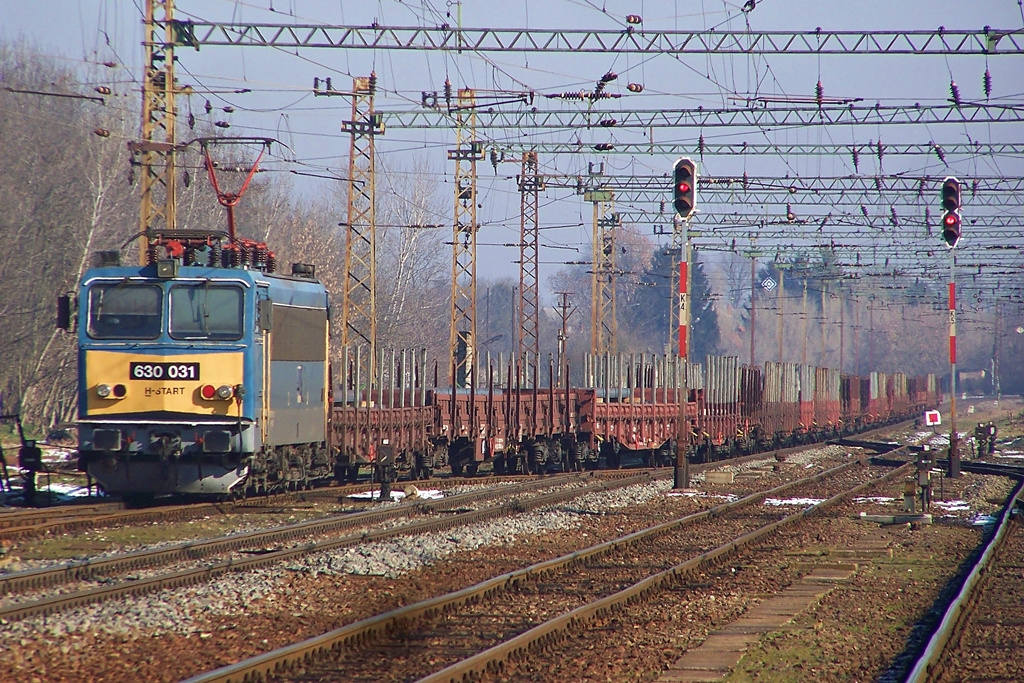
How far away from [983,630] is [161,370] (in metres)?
10.6

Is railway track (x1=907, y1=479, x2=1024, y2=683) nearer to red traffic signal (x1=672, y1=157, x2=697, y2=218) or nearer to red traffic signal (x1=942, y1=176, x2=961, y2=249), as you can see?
red traffic signal (x1=672, y1=157, x2=697, y2=218)

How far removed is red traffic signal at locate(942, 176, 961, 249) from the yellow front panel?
13508 mm

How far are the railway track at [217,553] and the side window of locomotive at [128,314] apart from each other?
3502 mm

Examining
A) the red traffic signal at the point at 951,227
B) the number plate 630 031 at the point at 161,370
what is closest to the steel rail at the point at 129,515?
the number plate 630 031 at the point at 161,370

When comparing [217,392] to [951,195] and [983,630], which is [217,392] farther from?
[951,195]

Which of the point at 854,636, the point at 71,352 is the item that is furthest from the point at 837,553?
the point at 71,352

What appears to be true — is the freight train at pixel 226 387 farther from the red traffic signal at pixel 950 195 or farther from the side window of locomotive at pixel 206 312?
the red traffic signal at pixel 950 195

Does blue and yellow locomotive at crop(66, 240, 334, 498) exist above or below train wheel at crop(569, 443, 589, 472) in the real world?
above

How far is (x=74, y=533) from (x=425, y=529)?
13.9ft

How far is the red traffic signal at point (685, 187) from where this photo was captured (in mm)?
18250

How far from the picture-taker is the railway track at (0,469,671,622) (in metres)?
9.63

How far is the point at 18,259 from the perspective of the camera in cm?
3453

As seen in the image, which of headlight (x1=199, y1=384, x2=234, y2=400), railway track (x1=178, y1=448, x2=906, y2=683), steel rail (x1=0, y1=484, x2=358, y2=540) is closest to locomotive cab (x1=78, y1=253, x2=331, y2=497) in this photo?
headlight (x1=199, y1=384, x2=234, y2=400)

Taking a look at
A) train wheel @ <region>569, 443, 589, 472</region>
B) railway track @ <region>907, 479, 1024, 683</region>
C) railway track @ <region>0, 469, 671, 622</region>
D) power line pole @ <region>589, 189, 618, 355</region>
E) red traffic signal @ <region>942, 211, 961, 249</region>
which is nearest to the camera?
railway track @ <region>907, 479, 1024, 683</region>
